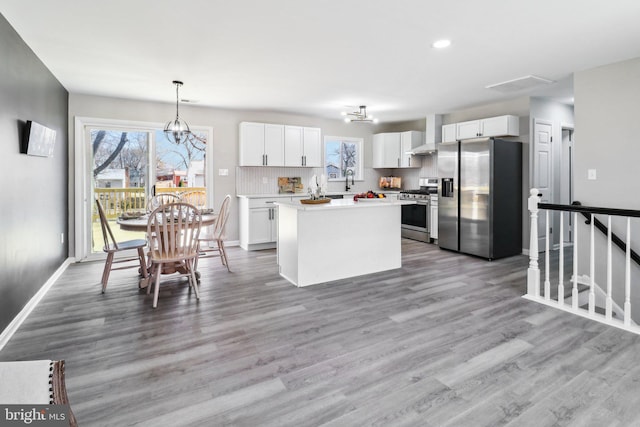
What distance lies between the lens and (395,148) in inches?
286

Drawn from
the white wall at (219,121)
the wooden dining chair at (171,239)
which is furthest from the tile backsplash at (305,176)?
the wooden dining chair at (171,239)

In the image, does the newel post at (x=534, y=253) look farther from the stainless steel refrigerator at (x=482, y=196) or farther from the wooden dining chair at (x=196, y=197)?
the wooden dining chair at (x=196, y=197)

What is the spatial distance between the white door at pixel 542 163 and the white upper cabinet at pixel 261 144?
4.10m

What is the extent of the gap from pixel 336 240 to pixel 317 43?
2.07 metres

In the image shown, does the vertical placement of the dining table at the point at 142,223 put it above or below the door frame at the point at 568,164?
below

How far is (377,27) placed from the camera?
2846 millimetres

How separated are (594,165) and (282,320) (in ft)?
12.6

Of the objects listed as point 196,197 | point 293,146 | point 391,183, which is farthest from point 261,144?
point 391,183

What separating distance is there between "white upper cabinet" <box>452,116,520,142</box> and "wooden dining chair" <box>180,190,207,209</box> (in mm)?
4556

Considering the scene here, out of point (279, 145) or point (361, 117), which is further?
point (279, 145)

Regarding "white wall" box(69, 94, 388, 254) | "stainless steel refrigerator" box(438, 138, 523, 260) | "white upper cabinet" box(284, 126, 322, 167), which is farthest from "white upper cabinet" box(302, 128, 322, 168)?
"stainless steel refrigerator" box(438, 138, 523, 260)

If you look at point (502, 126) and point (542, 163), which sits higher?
point (502, 126)

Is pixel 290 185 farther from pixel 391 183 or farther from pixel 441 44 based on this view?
pixel 441 44

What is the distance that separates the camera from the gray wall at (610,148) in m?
3.63
